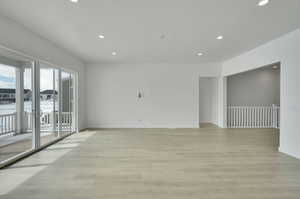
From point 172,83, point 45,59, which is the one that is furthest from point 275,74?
point 45,59

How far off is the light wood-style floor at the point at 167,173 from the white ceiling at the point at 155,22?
9.30 ft

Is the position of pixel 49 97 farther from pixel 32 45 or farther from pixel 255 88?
pixel 255 88

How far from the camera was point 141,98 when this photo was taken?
7188 mm

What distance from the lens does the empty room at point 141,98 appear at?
8.51 ft

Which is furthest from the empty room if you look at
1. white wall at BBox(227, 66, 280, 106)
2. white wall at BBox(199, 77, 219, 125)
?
white wall at BBox(199, 77, 219, 125)

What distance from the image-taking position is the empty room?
2.59m

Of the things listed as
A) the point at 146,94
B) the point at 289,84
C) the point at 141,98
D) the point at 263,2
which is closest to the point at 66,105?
the point at 141,98

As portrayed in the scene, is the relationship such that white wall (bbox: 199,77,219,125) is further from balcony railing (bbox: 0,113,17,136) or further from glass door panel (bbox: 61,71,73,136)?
balcony railing (bbox: 0,113,17,136)

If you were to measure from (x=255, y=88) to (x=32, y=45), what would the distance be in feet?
28.9

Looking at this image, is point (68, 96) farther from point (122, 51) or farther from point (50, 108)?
point (122, 51)

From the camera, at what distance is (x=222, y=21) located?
Result: 3.19 metres

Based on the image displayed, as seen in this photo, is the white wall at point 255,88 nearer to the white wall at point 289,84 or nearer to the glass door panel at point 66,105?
the white wall at point 289,84

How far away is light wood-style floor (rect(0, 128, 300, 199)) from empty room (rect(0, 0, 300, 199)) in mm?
25

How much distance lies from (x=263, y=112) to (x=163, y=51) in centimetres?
555
